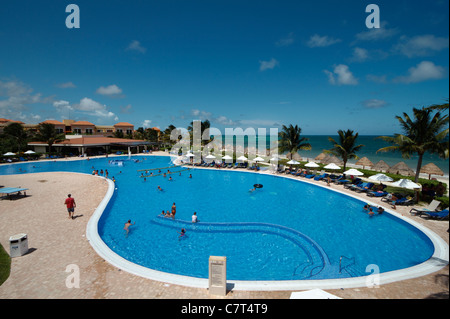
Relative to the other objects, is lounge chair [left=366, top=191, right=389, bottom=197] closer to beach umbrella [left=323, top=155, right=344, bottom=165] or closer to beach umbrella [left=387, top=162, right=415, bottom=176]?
beach umbrella [left=387, top=162, right=415, bottom=176]

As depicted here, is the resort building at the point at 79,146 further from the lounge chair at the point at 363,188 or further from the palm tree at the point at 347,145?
the lounge chair at the point at 363,188

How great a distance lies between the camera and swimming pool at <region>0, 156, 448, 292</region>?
8312mm

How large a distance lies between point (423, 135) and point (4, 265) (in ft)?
73.8

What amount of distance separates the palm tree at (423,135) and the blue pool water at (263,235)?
5.26m

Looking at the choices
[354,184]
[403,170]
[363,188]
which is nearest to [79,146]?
[354,184]

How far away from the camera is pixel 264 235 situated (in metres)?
11.2

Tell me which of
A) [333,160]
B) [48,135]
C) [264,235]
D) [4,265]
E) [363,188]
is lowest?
[264,235]

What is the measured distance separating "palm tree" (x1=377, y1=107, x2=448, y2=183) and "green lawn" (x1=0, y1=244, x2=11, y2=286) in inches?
821

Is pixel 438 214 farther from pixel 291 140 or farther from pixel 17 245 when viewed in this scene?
pixel 17 245

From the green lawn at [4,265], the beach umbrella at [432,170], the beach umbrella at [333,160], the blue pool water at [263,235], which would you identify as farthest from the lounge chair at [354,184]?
the green lawn at [4,265]

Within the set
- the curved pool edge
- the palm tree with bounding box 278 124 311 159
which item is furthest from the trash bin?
the palm tree with bounding box 278 124 311 159

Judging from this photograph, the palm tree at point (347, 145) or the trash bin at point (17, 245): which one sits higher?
the palm tree at point (347, 145)

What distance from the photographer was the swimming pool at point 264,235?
831cm
